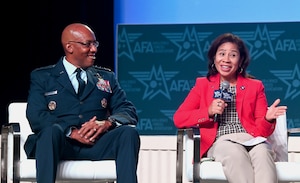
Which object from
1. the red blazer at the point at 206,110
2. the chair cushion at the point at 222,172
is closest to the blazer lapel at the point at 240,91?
the red blazer at the point at 206,110

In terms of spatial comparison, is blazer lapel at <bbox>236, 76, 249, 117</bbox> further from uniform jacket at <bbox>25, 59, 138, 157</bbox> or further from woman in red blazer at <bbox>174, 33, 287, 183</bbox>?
uniform jacket at <bbox>25, 59, 138, 157</bbox>

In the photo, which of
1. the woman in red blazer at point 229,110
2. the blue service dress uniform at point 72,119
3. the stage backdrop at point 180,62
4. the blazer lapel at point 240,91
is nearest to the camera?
the blue service dress uniform at point 72,119

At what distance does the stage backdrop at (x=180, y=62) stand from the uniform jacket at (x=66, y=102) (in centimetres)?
157

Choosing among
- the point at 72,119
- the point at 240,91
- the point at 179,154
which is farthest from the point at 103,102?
the point at 240,91

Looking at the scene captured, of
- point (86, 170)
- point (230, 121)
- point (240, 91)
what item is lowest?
point (86, 170)

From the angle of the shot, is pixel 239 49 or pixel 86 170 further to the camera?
pixel 239 49

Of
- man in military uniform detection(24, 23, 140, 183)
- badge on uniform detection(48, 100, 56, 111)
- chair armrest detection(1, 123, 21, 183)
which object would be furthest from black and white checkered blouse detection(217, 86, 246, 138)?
chair armrest detection(1, 123, 21, 183)

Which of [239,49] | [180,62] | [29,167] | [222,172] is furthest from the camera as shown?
[180,62]

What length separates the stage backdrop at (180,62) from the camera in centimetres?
638

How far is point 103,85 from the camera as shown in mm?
4938

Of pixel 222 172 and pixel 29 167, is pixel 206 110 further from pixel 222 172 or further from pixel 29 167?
pixel 29 167

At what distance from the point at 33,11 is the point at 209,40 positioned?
55.4 inches

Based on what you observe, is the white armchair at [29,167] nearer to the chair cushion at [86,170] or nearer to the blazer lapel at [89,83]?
the chair cushion at [86,170]

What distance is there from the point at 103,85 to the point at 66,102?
9.8 inches
